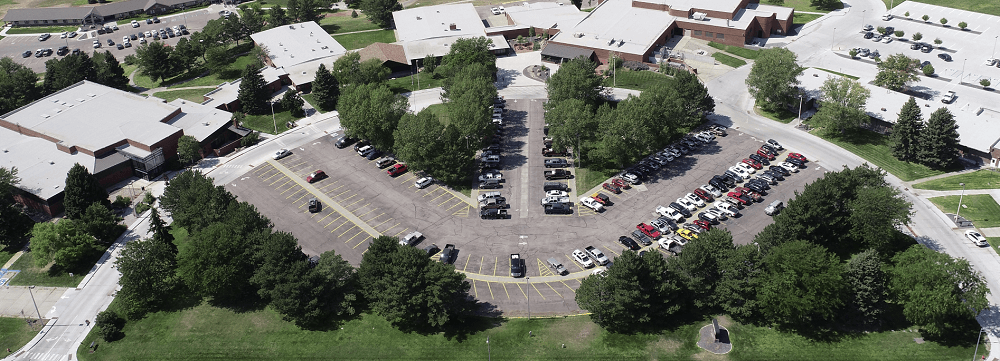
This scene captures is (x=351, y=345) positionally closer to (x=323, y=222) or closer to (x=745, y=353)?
(x=323, y=222)

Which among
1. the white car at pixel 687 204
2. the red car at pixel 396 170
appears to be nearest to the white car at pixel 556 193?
the white car at pixel 687 204

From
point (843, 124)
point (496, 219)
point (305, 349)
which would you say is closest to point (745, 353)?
A: point (496, 219)

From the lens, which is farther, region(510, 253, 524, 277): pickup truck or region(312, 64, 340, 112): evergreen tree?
region(312, 64, 340, 112): evergreen tree

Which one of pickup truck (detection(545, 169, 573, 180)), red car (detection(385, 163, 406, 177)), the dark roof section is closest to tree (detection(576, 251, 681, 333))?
pickup truck (detection(545, 169, 573, 180))

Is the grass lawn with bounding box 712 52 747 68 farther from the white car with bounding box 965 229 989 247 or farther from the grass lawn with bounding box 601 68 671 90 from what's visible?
the white car with bounding box 965 229 989 247

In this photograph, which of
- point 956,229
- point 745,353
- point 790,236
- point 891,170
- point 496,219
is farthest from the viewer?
point 891,170
